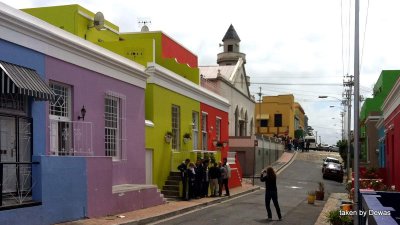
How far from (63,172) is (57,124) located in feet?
6.24

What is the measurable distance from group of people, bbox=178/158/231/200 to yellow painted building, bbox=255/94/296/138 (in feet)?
200

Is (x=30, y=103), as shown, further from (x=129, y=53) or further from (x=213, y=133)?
(x=213, y=133)

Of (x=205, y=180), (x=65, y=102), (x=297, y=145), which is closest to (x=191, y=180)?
(x=205, y=180)

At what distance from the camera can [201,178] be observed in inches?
892

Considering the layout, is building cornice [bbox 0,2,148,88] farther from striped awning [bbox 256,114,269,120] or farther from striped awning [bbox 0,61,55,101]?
striped awning [bbox 256,114,269,120]

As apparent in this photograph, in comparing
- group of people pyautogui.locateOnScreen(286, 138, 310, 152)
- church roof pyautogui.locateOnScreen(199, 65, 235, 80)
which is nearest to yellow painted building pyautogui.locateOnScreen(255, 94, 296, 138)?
group of people pyautogui.locateOnScreen(286, 138, 310, 152)

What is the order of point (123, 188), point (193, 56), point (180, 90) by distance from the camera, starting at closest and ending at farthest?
1. point (123, 188)
2. point (180, 90)
3. point (193, 56)

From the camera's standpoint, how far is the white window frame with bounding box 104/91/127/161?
17.1 metres

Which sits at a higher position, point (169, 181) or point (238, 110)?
point (238, 110)

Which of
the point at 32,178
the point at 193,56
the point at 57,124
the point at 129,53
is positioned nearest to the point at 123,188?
the point at 57,124

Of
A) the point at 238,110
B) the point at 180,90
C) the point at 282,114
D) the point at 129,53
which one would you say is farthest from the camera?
the point at 282,114

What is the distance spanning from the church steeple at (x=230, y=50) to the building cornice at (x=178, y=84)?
113 ft

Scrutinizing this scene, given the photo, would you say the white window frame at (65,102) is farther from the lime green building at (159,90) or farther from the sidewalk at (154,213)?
the lime green building at (159,90)

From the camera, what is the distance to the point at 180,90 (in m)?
23.9
